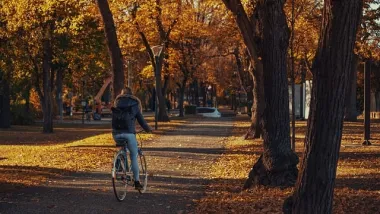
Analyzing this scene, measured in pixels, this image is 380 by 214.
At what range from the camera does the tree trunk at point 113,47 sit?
1634 cm

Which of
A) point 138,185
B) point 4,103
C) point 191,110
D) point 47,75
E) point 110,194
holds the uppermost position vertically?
point 47,75

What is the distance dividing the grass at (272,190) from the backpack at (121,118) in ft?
5.44

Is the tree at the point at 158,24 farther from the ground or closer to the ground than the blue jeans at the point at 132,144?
farther from the ground

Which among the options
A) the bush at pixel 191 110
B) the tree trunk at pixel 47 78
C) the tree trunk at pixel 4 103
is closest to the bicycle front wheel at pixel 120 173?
the tree trunk at pixel 47 78

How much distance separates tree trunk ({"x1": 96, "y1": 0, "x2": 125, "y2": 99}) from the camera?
16.3m

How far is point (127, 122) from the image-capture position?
921 centimetres

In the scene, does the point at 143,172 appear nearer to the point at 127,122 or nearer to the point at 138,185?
the point at 138,185

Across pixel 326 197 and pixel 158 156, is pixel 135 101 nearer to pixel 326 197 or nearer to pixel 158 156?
pixel 326 197

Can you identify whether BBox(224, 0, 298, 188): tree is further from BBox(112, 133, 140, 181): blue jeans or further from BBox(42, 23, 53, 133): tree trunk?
BBox(42, 23, 53, 133): tree trunk

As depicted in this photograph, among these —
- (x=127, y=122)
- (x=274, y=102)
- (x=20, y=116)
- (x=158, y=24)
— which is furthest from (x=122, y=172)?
(x=20, y=116)

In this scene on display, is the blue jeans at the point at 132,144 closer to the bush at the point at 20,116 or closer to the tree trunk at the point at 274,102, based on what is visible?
the tree trunk at the point at 274,102

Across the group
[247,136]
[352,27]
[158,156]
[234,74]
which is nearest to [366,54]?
[247,136]

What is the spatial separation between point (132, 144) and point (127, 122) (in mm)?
356

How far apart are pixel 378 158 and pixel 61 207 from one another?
9.48 meters
